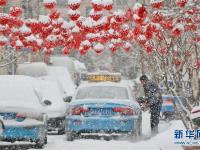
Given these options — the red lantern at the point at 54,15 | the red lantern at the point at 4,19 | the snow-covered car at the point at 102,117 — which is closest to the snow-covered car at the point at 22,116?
the snow-covered car at the point at 102,117

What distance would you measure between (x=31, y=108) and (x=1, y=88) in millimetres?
1554

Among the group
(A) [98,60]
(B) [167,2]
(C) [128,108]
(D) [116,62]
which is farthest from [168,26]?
(A) [98,60]

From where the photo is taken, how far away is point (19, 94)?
1684cm

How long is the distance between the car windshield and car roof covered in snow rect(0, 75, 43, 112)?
112cm

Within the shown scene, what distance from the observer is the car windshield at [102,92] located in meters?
17.6

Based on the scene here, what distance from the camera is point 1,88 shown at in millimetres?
17219

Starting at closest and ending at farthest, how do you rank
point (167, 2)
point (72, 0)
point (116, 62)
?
point (167, 2) → point (72, 0) → point (116, 62)

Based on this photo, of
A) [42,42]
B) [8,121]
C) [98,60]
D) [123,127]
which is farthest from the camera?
[98,60]

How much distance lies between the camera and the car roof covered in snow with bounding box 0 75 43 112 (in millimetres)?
15867

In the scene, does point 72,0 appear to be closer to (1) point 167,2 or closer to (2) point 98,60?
(1) point 167,2

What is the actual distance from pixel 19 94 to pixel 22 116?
1.27m

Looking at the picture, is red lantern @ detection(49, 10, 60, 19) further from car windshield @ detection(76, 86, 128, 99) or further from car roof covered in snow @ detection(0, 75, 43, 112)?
car windshield @ detection(76, 86, 128, 99)

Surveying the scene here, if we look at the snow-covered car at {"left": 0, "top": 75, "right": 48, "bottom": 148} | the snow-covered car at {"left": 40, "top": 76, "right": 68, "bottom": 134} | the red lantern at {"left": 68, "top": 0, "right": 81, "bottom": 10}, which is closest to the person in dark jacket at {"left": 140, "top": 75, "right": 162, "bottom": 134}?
the snow-covered car at {"left": 40, "top": 76, "right": 68, "bottom": 134}

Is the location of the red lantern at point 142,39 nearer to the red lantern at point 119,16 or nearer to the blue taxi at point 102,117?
the red lantern at point 119,16
